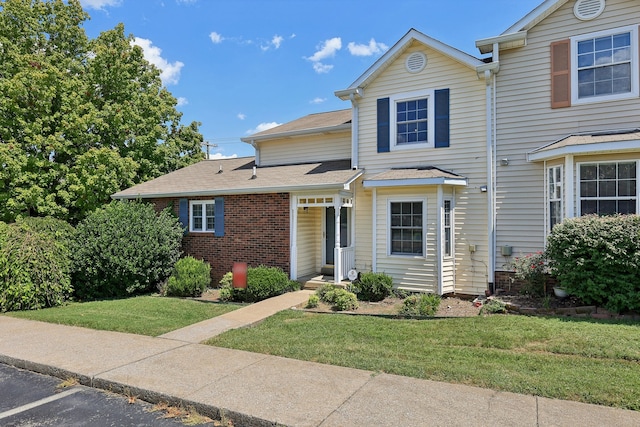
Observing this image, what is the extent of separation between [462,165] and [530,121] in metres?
1.88

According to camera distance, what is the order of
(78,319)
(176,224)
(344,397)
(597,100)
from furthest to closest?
(176,224) < (597,100) < (78,319) < (344,397)

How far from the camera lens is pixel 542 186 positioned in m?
9.45

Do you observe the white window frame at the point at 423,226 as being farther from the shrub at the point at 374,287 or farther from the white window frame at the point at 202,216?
the white window frame at the point at 202,216

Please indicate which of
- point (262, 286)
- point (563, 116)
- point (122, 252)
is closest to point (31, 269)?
point (122, 252)

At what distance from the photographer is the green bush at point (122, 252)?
1146cm

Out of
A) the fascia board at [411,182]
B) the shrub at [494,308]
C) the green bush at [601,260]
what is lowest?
the shrub at [494,308]

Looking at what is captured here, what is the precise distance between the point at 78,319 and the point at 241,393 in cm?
575

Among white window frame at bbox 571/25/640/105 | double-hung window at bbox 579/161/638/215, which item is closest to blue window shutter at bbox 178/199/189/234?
double-hung window at bbox 579/161/638/215

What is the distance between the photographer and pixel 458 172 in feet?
34.1

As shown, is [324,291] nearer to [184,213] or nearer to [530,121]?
[184,213]

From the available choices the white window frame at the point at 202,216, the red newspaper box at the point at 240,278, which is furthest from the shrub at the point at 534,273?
the white window frame at the point at 202,216

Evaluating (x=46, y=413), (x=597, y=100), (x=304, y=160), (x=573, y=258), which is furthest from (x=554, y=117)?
(x=46, y=413)

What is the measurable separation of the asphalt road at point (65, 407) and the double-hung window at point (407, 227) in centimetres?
761

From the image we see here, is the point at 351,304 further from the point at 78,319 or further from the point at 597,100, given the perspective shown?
the point at 597,100
